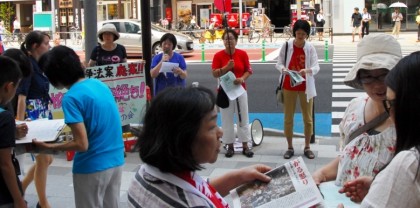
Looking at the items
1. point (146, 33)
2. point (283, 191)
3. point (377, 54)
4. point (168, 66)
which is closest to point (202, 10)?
point (146, 33)

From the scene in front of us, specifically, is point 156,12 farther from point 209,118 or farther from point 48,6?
point 209,118

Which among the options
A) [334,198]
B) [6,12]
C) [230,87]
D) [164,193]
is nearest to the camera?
[164,193]

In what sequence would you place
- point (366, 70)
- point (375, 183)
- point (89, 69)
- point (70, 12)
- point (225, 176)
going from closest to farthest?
point (375, 183)
point (225, 176)
point (366, 70)
point (89, 69)
point (70, 12)

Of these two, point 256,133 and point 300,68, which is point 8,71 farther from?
point 256,133

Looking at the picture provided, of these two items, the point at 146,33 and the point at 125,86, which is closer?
the point at 125,86

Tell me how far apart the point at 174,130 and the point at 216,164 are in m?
5.40

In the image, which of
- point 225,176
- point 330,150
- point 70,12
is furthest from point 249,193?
point 70,12

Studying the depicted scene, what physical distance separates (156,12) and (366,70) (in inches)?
1567

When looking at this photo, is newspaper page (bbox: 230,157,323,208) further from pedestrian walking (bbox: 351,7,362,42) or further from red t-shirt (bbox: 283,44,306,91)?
pedestrian walking (bbox: 351,7,362,42)

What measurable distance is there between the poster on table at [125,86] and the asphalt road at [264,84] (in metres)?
3.24

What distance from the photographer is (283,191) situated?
204cm

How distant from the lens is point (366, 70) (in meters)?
2.73

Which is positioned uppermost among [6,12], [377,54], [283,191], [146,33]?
[6,12]

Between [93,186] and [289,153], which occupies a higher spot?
[93,186]
